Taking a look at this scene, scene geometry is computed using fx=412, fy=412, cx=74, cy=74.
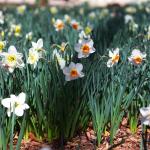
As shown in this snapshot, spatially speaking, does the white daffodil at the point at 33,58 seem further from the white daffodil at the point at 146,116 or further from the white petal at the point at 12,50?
the white daffodil at the point at 146,116

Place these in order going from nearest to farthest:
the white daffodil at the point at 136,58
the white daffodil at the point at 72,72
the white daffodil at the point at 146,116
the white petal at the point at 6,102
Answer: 1. the white daffodil at the point at 146,116
2. the white petal at the point at 6,102
3. the white daffodil at the point at 72,72
4. the white daffodil at the point at 136,58

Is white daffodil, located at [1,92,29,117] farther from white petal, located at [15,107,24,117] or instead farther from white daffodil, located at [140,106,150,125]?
white daffodil, located at [140,106,150,125]

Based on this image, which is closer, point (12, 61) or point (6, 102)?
point (6, 102)

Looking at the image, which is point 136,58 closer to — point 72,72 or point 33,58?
point 72,72

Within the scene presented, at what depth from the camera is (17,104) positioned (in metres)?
2.27

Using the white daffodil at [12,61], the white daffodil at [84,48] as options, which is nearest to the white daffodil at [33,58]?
the white daffodil at [12,61]

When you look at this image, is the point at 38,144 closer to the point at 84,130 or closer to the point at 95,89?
the point at 84,130

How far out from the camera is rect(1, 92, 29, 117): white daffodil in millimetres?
2236

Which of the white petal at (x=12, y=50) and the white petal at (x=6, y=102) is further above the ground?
the white petal at (x=12, y=50)

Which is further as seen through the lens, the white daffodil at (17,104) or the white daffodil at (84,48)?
the white daffodil at (84,48)

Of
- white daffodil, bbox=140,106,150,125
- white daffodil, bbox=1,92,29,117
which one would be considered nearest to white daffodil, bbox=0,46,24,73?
white daffodil, bbox=1,92,29,117

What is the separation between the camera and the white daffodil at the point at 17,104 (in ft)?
7.34

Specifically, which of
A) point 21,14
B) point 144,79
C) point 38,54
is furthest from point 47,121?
point 21,14

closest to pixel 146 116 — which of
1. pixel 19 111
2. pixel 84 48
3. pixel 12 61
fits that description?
pixel 19 111
